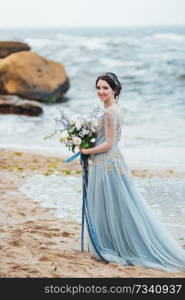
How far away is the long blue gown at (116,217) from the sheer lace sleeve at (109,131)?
0.24 feet

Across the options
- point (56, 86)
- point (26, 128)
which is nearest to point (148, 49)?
point (56, 86)

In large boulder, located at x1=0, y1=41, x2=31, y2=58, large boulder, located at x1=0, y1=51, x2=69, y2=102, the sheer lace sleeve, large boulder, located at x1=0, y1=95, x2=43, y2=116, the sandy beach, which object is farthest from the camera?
large boulder, located at x1=0, y1=41, x2=31, y2=58

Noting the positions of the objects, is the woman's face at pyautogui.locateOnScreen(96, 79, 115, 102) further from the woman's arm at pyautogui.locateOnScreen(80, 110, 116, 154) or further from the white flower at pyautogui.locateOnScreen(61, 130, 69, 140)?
the white flower at pyautogui.locateOnScreen(61, 130, 69, 140)

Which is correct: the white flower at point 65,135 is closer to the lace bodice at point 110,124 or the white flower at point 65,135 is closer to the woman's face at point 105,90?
the lace bodice at point 110,124

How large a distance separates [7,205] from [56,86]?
31.5 ft

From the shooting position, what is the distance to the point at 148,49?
1053 inches

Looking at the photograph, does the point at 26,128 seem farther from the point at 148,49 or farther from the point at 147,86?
the point at 148,49

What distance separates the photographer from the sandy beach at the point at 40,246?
11.0 feet

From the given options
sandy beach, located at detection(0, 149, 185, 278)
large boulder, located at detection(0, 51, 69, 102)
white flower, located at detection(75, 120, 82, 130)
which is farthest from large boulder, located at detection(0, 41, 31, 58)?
white flower, located at detection(75, 120, 82, 130)

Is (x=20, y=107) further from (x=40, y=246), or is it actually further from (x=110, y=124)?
(x=110, y=124)

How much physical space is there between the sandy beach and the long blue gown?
0.40 ft

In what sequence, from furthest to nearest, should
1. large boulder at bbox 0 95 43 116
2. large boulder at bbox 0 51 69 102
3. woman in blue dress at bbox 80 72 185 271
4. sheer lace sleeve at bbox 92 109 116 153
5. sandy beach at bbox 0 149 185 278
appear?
1. large boulder at bbox 0 51 69 102
2. large boulder at bbox 0 95 43 116
3. woman in blue dress at bbox 80 72 185 271
4. sheer lace sleeve at bbox 92 109 116 153
5. sandy beach at bbox 0 149 185 278

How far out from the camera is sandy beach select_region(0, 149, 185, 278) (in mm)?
3357

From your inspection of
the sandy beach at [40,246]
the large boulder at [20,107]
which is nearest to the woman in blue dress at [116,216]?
the sandy beach at [40,246]
